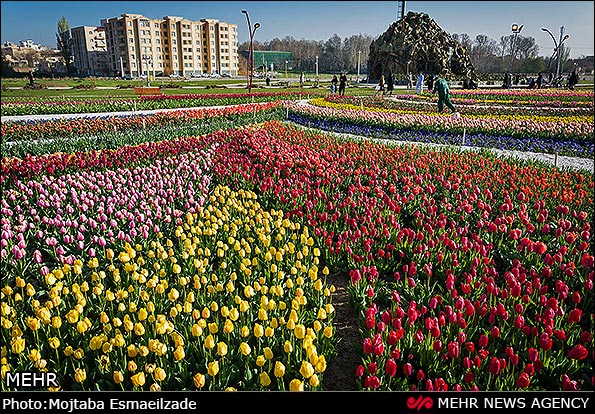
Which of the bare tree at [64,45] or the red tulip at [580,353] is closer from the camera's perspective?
the red tulip at [580,353]

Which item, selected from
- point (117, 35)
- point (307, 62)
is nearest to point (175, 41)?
point (117, 35)

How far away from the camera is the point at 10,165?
643 cm

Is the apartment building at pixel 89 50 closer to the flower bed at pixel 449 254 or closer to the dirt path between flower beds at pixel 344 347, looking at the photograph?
the flower bed at pixel 449 254

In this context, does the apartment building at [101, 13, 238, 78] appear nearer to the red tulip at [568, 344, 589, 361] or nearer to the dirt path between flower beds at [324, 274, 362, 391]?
the dirt path between flower beds at [324, 274, 362, 391]

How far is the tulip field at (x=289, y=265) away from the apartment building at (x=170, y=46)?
87481 millimetres

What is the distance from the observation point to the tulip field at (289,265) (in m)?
2.50

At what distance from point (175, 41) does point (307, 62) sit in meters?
30.0

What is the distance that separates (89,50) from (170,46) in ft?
75.9

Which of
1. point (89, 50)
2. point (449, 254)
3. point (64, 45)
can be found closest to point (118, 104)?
point (449, 254)

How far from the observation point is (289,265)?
12.2 feet

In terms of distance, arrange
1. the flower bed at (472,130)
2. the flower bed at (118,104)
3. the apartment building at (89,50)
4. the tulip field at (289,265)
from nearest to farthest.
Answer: the tulip field at (289,265), the flower bed at (472,130), the flower bed at (118,104), the apartment building at (89,50)

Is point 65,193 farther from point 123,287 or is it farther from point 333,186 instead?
point 333,186
